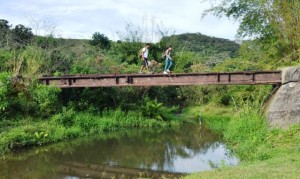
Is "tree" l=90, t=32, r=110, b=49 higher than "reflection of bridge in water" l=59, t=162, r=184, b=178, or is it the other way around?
"tree" l=90, t=32, r=110, b=49

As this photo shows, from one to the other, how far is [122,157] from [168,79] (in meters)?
6.48

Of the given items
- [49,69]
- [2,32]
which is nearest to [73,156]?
[49,69]

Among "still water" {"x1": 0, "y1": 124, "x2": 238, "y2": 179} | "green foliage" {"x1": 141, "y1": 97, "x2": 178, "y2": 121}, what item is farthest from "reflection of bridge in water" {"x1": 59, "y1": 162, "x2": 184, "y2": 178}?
"green foliage" {"x1": 141, "y1": 97, "x2": 178, "y2": 121}

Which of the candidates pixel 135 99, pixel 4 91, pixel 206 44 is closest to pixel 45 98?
pixel 4 91

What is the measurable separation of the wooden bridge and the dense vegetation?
0.96 metres

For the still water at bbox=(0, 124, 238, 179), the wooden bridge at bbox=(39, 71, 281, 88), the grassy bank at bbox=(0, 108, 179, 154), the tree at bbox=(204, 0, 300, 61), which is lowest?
the still water at bbox=(0, 124, 238, 179)

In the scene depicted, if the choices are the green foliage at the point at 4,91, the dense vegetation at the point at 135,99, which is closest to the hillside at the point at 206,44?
the dense vegetation at the point at 135,99

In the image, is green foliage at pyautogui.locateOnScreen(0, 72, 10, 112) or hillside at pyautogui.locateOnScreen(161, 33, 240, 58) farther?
hillside at pyautogui.locateOnScreen(161, 33, 240, 58)

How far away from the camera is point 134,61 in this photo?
3678 cm

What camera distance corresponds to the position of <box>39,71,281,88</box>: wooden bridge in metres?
19.2

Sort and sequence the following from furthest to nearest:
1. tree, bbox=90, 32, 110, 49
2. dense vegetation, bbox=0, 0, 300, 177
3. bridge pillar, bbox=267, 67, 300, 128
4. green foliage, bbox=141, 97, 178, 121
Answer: tree, bbox=90, 32, 110, 49 < green foliage, bbox=141, 97, 178, 121 < dense vegetation, bbox=0, 0, 300, 177 < bridge pillar, bbox=267, 67, 300, 128

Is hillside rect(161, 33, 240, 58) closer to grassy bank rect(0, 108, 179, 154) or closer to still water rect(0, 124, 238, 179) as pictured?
grassy bank rect(0, 108, 179, 154)

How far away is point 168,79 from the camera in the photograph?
68.5 ft

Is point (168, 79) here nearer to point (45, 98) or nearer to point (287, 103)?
point (45, 98)
